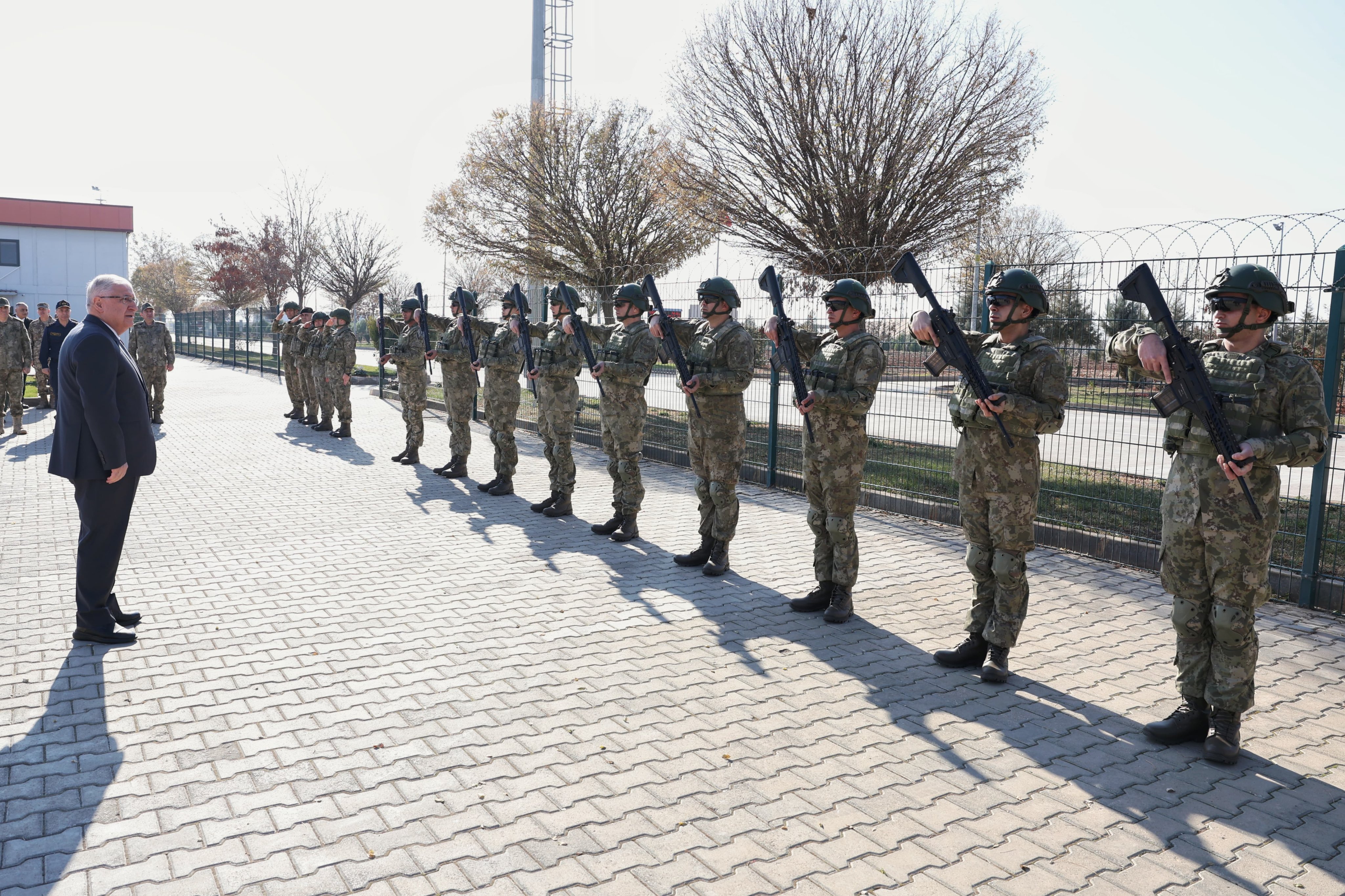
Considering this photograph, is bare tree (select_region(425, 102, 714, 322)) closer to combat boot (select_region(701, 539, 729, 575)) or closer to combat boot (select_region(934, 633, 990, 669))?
combat boot (select_region(701, 539, 729, 575))

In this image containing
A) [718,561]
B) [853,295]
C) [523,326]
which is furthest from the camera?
[523,326]

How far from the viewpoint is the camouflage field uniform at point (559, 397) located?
9.35 meters

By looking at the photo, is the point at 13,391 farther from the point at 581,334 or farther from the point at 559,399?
the point at 581,334

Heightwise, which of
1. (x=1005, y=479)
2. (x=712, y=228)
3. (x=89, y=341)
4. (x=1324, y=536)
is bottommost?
(x=1324, y=536)

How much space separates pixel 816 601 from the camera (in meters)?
6.29

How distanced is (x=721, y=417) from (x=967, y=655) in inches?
106

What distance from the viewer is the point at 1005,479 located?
496 centimetres

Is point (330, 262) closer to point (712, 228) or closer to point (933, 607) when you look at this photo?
point (712, 228)

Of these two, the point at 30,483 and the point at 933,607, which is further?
the point at 30,483

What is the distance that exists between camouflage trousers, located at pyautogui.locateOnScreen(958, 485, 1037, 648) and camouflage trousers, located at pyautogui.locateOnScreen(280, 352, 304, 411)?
1451 centimetres

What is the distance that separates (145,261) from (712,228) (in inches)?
2534

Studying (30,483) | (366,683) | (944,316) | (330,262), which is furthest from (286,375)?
(330,262)

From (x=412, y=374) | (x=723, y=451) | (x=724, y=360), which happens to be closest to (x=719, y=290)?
(x=724, y=360)

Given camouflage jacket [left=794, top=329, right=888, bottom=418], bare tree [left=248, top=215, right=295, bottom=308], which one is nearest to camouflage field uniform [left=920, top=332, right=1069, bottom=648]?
camouflage jacket [left=794, top=329, right=888, bottom=418]
